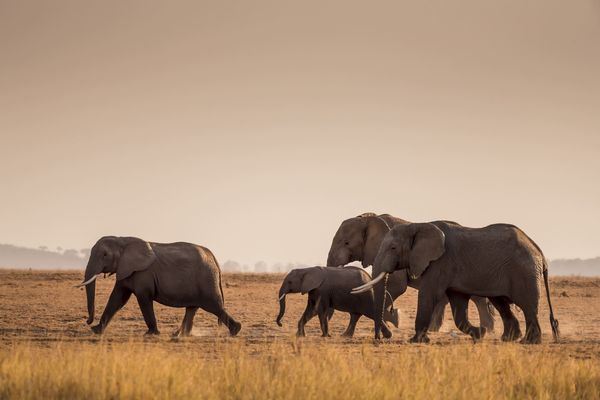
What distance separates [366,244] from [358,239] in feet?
0.83

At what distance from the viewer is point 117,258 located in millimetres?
22656

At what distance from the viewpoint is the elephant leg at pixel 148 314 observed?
2211cm

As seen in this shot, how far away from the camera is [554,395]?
14.1 m

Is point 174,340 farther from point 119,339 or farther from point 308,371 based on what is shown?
point 308,371

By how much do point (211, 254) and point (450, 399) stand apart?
36.6 ft

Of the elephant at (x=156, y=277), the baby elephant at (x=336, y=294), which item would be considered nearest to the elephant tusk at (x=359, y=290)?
the baby elephant at (x=336, y=294)

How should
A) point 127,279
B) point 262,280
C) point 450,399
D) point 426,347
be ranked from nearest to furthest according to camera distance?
point 450,399 < point 426,347 < point 127,279 < point 262,280

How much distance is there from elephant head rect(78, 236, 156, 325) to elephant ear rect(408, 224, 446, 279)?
5.74 metres

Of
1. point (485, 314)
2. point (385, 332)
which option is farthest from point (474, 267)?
point (485, 314)

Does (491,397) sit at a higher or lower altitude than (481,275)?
lower

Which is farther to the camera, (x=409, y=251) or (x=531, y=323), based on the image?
(x=409, y=251)

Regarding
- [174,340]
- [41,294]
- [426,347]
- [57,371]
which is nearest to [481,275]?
[426,347]

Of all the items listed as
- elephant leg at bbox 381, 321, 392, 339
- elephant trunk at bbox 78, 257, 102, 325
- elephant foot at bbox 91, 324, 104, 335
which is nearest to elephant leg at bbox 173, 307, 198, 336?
elephant foot at bbox 91, 324, 104, 335

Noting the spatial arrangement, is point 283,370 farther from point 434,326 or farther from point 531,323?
point 434,326
